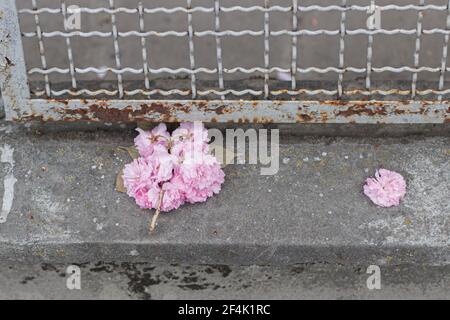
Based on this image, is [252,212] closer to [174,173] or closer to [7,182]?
[174,173]

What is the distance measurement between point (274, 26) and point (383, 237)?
175cm

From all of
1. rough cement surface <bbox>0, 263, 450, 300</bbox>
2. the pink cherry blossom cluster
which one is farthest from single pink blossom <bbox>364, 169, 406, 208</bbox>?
the pink cherry blossom cluster

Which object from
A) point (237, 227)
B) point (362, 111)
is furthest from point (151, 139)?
point (362, 111)

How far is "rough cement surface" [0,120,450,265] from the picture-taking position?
105 inches

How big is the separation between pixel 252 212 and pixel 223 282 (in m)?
0.33

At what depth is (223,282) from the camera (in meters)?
2.94

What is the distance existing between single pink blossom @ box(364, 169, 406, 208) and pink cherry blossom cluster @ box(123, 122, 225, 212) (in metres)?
0.44

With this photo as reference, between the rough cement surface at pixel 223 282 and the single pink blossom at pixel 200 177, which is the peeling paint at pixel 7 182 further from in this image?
the single pink blossom at pixel 200 177

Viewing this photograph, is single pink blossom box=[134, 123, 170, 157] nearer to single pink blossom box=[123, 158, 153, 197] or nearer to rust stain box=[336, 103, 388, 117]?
single pink blossom box=[123, 158, 153, 197]

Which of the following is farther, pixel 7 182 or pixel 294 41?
pixel 7 182

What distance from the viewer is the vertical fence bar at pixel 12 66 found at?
2.58 m

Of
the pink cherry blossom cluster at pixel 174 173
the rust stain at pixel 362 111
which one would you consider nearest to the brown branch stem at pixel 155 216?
the pink cherry blossom cluster at pixel 174 173

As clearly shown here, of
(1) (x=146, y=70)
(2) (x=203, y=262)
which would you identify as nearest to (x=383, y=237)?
(2) (x=203, y=262)

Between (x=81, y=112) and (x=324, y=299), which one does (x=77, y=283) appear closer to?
(x=81, y=112)
